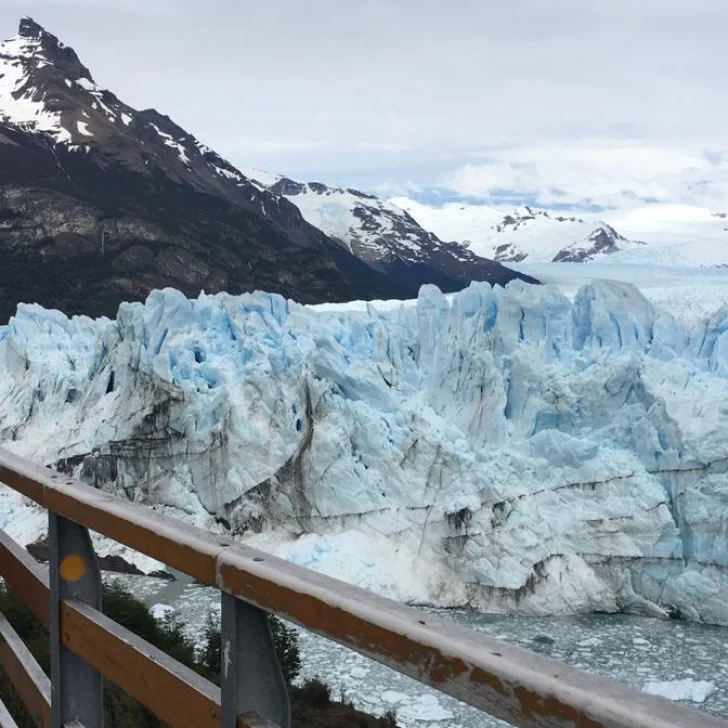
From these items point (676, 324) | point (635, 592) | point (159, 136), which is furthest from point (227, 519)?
point (159, 136)

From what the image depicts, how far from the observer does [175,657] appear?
3.09m

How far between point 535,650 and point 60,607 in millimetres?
7037


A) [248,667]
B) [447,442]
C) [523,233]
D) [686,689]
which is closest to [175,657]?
[248,667]

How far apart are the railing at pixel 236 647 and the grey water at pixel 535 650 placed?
19.4 ft

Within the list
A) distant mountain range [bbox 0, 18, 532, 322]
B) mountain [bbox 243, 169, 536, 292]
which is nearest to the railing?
distant mountain range [bbox 0, 18, 532, 322]

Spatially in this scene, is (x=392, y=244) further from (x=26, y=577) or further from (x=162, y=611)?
(x=26, y=577)

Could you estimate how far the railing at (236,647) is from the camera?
62cm

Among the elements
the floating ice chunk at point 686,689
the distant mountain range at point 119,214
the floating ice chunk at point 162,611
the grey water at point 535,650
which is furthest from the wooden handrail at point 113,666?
the distant mountain range at point 119,214

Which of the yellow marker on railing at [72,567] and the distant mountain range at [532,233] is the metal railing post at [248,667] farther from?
the distant mountain range at [532,233]

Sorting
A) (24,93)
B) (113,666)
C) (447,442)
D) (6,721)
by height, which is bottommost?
(447,442)

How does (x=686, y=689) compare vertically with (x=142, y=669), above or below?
below

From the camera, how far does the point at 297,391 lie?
37.4 feet

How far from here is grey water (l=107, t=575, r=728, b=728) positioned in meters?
7.04

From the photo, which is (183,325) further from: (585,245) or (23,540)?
(585,245)
